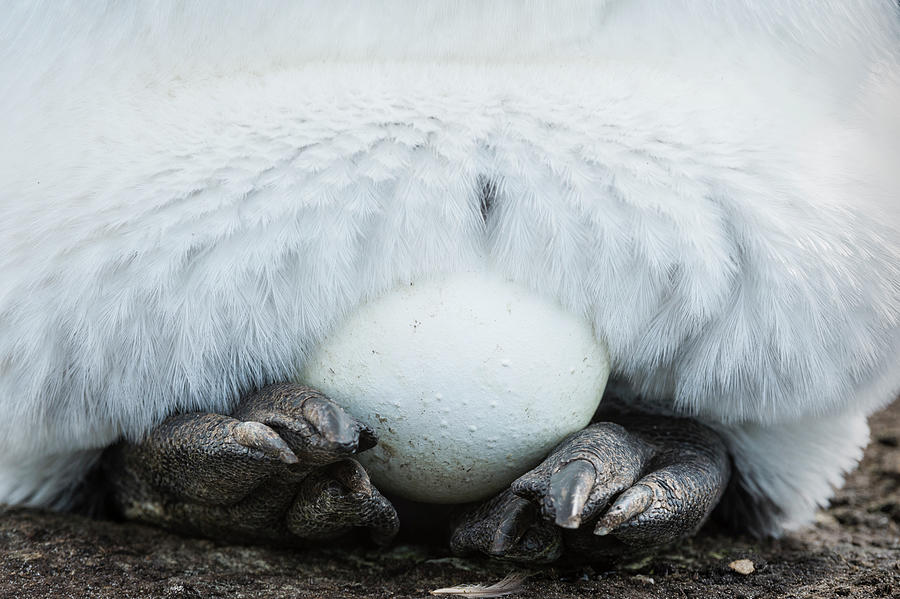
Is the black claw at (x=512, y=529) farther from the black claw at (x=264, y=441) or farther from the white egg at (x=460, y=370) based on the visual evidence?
the black claw at (x=264, y=441)

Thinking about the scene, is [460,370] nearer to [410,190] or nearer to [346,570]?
[410,190]

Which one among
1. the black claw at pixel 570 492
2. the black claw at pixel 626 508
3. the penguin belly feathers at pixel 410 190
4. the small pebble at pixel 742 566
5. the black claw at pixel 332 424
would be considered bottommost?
the small pebble at pixel 742 566

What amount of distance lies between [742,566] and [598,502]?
0.34 metres

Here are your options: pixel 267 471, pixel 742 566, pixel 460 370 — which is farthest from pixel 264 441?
pixel 742 566

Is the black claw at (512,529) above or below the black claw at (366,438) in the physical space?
below

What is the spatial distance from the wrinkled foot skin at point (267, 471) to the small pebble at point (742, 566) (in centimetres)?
44

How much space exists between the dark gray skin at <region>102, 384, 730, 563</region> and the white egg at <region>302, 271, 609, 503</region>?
4 centimetres

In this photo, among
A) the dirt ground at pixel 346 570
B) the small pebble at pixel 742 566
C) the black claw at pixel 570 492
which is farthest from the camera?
the small pebble at pixel 742 566

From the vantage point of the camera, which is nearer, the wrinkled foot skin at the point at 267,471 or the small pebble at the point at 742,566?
the wrinkled foot skin at the point at 267,471

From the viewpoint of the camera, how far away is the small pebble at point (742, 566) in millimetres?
1115

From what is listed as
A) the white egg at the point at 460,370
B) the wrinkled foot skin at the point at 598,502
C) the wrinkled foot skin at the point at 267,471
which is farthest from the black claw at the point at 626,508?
the wrinkled foot skin at the point at 267,471

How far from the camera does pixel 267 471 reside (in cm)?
94

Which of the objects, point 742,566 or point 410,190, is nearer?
point 410,190

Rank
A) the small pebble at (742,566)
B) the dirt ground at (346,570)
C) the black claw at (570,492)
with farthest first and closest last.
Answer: the small pebble at (742,566)
the dirt ground at (346,570)
the black claw at (570,492)
